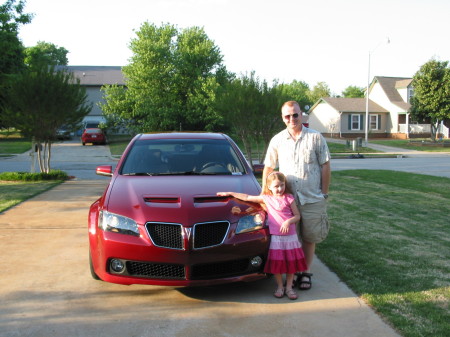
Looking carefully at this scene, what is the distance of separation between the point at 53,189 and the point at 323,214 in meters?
8.65

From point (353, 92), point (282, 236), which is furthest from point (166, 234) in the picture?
point (353, 92)

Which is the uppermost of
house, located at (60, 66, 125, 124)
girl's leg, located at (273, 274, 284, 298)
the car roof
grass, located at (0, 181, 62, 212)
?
house, located at (60, 66, 125, 124)

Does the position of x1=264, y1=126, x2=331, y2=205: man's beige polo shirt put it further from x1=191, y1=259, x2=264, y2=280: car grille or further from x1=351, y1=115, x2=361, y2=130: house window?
x1=351, y1=115, x2=361, y2=130: house window

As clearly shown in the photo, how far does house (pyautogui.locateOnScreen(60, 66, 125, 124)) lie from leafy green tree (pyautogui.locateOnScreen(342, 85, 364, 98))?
54.8 meters

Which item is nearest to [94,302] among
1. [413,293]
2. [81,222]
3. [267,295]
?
[267,295]

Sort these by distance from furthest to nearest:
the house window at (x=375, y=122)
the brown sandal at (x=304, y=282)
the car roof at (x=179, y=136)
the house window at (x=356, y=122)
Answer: the house window at (x=375, y=122)
the house window at (x=356, y=122)
the car roof at (x=179, y=136)
the brown sandal at (x=304, y=282)

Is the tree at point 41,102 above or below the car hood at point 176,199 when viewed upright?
above

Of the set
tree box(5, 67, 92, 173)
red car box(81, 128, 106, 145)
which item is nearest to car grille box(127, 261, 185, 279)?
tree box(5, 67, 92, 173)

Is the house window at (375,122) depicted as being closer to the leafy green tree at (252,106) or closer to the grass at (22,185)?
the leafy green tree at (252,106)

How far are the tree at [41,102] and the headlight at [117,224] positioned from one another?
10.0m

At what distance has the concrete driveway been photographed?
11.8ft

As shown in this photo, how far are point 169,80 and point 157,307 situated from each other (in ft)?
111

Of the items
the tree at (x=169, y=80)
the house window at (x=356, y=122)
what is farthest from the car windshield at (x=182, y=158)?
the house window at (x=356, y=122)

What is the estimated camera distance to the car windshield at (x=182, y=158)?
5359 millimetres
